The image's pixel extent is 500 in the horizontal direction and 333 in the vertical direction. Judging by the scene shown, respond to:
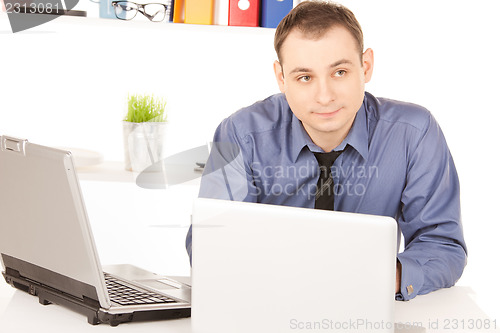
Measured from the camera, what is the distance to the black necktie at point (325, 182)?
205cm

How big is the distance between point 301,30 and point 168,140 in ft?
4.34

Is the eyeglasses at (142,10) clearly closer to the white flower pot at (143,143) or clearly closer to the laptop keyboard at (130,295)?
the white flower pot at (143,143)

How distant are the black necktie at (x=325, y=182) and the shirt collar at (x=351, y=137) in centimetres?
3

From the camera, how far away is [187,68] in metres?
3.18

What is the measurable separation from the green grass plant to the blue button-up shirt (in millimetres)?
843

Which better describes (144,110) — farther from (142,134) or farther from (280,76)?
(280,76)

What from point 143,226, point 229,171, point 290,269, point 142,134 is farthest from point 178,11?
point 290,269

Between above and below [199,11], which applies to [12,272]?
below

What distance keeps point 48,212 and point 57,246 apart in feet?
0.24

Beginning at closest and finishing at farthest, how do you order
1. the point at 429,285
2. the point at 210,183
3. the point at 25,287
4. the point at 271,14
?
the point at 25,287 < the point at 429,285 < the point at 210,183 < the point at 271,14

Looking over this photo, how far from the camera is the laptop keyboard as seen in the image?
1501 mm

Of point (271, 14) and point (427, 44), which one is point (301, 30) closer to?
point (271, 14)

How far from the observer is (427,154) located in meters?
2.03

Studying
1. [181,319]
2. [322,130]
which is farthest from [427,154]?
[181,319]
